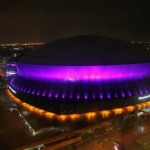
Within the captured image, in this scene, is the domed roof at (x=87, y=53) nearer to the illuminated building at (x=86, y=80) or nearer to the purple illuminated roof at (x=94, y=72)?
the illuminated building at (x=86, y=80)

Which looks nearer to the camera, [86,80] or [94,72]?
[94,72]

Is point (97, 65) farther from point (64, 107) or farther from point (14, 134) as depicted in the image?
point (14, 134)

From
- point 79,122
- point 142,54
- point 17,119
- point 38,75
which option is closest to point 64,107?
point 79,122

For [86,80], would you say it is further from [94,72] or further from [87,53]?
[87,53]

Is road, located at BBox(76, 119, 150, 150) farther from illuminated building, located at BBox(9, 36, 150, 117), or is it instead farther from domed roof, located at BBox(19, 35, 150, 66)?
domed roof, located at BBox(19, 35, 150, 66)

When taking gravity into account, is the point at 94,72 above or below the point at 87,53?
below

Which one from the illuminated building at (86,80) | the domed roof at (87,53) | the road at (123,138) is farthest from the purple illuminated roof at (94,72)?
the road at (123,138)

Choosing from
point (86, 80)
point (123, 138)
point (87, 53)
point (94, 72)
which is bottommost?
point (123, 138)

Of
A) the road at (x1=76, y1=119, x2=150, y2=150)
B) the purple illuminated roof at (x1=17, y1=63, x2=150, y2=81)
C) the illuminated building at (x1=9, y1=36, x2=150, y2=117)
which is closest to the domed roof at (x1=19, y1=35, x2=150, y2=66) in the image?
the illuminated building at (x1=9, y1=36, x2=150, y2=117)

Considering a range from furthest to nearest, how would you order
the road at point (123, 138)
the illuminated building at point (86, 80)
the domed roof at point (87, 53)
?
the domed roof at point (87, 53) < the illuminated building at point (86, 80) < the road at point (123, 138)

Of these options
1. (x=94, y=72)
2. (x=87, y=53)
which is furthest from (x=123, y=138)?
(x=87, y=53)
